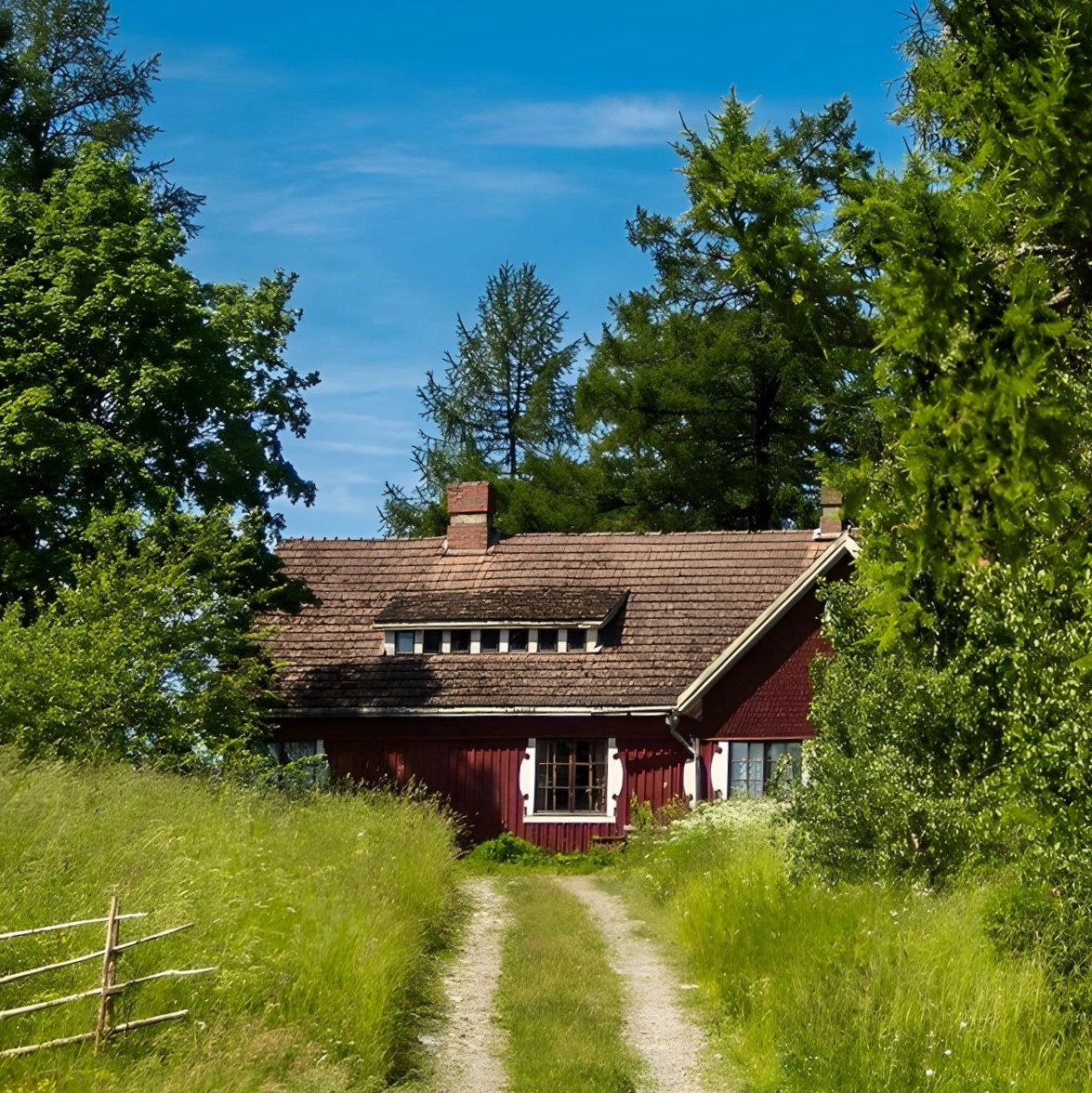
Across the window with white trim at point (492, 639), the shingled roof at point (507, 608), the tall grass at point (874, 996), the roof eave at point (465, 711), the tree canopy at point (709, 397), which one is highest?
the tree canopy at point (709, 397)

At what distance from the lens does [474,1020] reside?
12359 millimetres

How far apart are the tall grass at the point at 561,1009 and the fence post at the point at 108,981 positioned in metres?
2.91

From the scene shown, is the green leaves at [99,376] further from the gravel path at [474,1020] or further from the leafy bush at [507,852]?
the gravel path at [474,1020]

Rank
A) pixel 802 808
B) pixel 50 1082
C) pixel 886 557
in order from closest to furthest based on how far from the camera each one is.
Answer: pixel 50 1082 < pixel 886 557 < pixel 802 808

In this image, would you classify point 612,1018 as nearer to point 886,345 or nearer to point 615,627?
point 886,345

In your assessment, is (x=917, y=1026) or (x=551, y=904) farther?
(x=551, y=904)

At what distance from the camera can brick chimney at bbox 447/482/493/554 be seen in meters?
32.6

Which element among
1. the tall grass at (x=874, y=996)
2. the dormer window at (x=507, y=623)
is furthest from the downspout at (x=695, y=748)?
the tall grass at (x=874, y=996)

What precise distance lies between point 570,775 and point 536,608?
3.34 m

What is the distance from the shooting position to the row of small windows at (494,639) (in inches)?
1169

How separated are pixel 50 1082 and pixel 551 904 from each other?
12075 mm

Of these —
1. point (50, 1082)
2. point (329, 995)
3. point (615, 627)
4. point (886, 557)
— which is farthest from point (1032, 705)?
point (615, 627)

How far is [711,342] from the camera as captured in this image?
1726 inches

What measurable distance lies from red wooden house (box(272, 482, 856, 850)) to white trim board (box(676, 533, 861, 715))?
4cm
